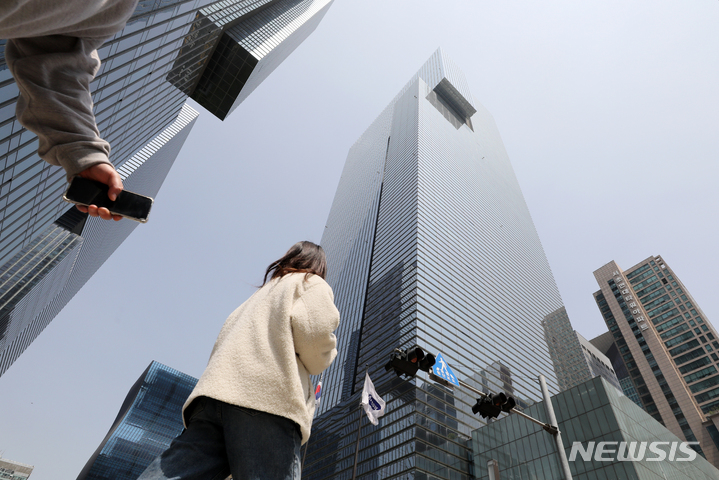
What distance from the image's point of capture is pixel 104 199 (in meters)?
1.78

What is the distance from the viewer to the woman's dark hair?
255cm

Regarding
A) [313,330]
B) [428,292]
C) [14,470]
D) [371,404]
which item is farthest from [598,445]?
[14,470]

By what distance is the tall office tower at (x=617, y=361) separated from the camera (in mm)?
89031

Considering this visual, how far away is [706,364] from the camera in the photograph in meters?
73.6

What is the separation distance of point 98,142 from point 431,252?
61976mm

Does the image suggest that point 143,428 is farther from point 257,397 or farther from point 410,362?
point 257,397

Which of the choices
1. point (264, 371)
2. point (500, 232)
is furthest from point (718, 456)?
point (264, 371)

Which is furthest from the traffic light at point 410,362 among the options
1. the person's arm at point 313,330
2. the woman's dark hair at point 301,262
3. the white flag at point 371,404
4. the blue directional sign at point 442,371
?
the person's arm at point 313,330

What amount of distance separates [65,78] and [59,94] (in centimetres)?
7

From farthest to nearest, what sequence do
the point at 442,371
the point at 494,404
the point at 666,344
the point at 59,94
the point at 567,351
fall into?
1. the point at 567,351
2. the point at 666,344
3. the point at 494,404
4. the point at 442,371
5. the point at 59,94

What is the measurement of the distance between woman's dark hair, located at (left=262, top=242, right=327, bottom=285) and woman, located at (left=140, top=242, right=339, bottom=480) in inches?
16.2

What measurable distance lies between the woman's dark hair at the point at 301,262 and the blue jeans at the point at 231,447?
37.0 inches

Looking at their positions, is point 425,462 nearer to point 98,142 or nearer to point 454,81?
point 98,142

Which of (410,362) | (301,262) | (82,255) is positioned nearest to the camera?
(301,262)
